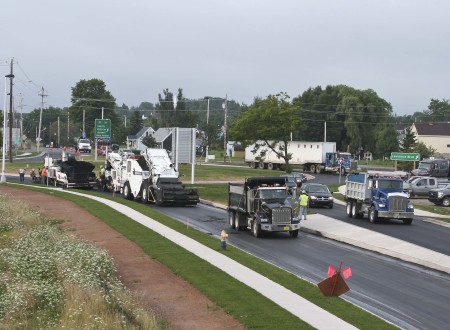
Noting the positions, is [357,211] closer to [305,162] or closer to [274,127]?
[274,127]

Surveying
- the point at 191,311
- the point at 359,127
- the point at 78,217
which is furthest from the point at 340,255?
the point at 359,127

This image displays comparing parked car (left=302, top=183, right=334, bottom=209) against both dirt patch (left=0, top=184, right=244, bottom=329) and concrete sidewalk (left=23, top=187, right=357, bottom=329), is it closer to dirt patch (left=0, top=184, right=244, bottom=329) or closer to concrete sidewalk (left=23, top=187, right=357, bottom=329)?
concrete sidewalk (left=23, top=187, right=357, bottom=329)

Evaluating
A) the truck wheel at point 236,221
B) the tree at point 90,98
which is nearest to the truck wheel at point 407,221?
the truck wheel at point 236,221

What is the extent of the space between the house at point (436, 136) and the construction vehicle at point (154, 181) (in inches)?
3366

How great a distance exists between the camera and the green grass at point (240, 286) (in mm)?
14531

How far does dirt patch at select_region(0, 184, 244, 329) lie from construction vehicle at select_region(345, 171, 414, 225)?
14.7m

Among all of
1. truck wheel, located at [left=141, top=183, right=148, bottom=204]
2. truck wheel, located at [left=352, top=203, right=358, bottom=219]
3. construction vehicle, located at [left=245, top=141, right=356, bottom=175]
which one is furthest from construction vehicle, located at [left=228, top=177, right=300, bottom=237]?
construction vehicle, located at [left=245, top=141, right=356, bottom=175]

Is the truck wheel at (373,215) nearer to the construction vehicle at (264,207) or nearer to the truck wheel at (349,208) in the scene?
the truck wheel at (349,208)

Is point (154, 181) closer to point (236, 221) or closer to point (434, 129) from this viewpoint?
point (236, 221)

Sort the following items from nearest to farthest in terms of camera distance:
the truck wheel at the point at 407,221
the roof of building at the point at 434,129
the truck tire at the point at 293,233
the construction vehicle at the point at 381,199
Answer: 1. the truck tire at the point at 293,233
2. the construction vehicle at the point at 381,199
3. the truck wheel at the point at 407,221
4. the roof of building at the point at 434,129

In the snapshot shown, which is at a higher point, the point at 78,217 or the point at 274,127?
the point at 274,127

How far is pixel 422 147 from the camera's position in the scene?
98.2 m

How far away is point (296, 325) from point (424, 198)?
4475cm

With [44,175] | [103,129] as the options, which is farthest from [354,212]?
[103,129]
